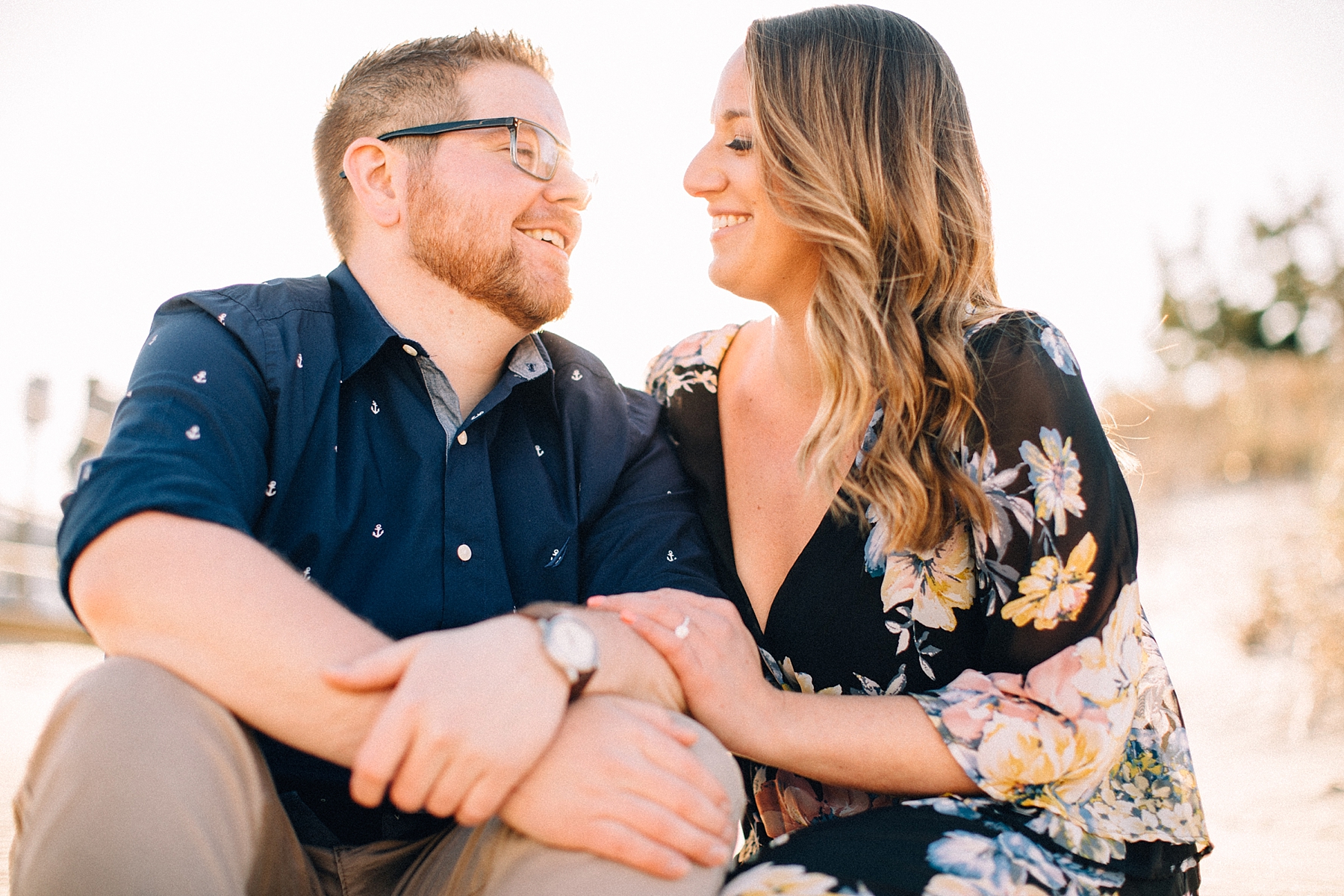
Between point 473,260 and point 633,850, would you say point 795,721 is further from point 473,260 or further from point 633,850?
point 473,260

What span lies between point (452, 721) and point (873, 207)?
5.84ft

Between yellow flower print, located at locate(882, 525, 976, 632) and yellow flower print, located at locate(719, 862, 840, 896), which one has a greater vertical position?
yellow flower print, located at locate(882, 525, 976, 632)

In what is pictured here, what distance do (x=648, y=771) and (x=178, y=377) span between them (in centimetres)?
129

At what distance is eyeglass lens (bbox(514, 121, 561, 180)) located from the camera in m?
2.92

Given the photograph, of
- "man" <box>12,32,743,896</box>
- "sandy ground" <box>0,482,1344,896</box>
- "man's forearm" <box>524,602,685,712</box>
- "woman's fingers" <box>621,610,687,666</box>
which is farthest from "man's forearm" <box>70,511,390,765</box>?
"sandy ground" <box>0,482,1344,896</box>

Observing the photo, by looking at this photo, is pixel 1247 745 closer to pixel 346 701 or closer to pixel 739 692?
pixel 739 692

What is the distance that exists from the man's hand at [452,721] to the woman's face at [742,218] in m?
1.50

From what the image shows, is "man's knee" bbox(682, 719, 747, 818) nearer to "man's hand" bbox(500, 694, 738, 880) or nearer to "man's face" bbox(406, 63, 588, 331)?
"man's hand" bbox(500, 694, 738, 880)

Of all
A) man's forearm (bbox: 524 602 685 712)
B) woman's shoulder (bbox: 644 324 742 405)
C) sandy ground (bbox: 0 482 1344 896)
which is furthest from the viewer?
sandy ground (bbox: 0 482 1344 896)

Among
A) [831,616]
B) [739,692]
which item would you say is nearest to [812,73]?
[831,616]

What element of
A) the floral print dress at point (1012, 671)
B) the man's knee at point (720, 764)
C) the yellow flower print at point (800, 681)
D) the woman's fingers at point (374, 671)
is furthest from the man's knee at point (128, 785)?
the yellow flower print at point (800, 681)

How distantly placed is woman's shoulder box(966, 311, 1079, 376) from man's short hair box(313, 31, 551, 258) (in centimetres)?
167

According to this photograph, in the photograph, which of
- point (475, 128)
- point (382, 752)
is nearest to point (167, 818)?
point (382, 752)

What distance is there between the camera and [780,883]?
1818mm
